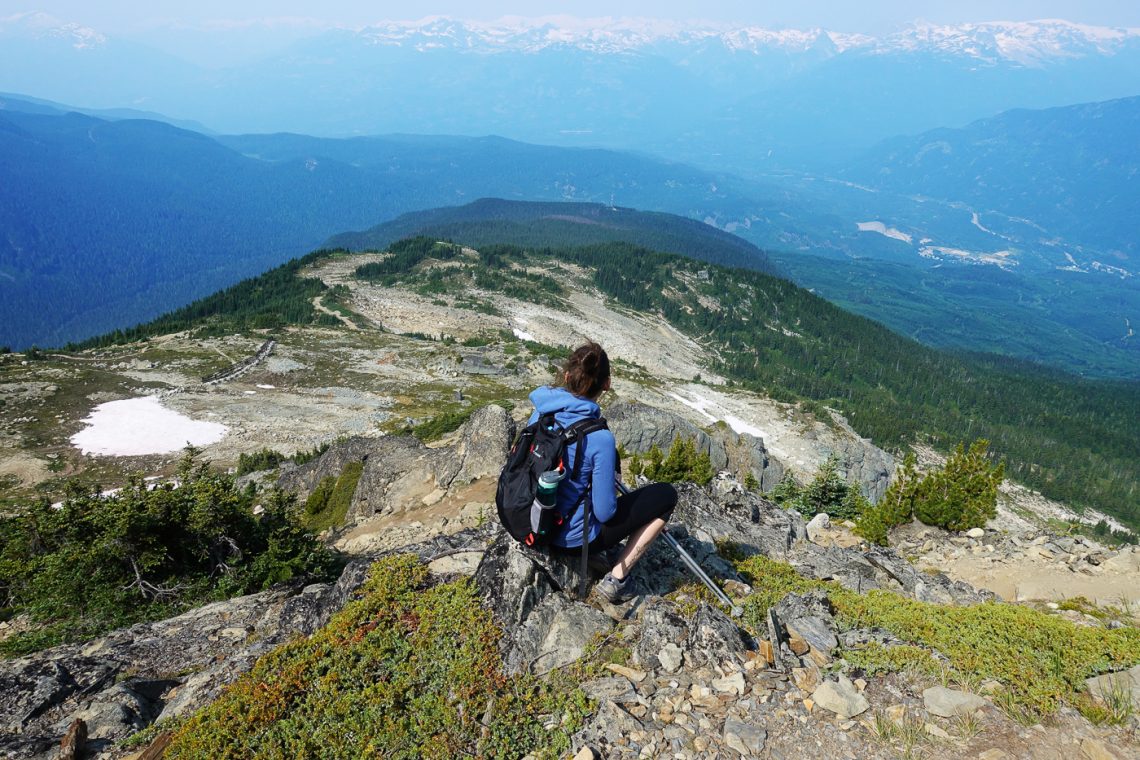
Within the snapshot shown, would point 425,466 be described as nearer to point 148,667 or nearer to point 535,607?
point 148,667

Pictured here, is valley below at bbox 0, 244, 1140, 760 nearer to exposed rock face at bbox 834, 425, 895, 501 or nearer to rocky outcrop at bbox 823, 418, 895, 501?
rocky outcrop at bbox 823, 418, 895, 501

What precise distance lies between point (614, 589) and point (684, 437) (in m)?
30.8

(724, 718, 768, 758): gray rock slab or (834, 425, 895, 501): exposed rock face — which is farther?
(834, 425, 895, 501): exposed rock face

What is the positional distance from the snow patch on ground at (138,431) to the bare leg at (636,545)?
37.7m

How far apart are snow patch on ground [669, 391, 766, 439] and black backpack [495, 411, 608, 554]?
5519 centimetres

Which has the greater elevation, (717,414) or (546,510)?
(546,510)

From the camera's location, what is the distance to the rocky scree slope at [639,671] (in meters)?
5.50

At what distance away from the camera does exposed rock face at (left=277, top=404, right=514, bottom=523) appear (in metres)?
18.5

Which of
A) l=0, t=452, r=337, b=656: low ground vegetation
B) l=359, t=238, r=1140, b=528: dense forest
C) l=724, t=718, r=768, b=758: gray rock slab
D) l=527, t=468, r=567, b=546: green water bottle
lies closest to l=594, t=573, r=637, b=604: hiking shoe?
l=527, t=468, r=567, b=546: green water bottle

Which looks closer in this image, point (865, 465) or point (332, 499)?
point (332, 499)

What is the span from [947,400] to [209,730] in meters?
155

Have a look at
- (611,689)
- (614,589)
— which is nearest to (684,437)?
(614,589)

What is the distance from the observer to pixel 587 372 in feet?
21.2

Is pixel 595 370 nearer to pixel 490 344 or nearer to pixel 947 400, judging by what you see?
pixel 490 344
